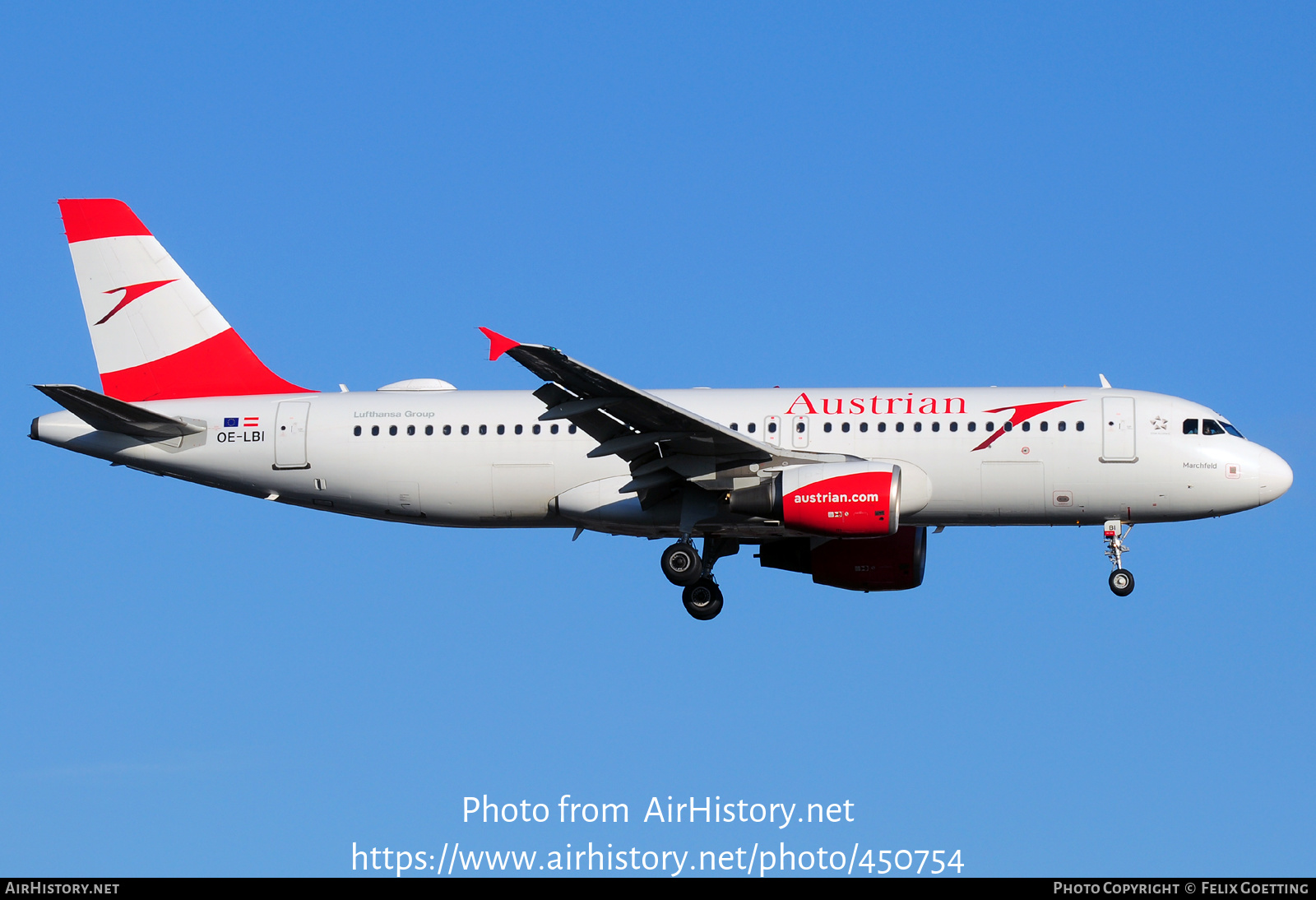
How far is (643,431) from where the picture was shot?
33.6 metres

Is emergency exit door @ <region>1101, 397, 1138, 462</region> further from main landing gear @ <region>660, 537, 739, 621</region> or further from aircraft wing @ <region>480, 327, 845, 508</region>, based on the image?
main landing gear @ <region>660, 537, 739, 621</region>

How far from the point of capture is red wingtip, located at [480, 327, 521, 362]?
29.6 meters

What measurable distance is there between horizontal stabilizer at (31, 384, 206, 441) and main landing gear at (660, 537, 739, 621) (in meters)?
10.8

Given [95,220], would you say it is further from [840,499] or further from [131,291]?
[840,499]

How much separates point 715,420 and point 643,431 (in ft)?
8.15

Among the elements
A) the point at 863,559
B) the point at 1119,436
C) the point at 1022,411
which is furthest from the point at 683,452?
the point at 1119,436

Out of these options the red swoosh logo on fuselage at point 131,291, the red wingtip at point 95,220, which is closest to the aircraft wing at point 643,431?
the red swoosh logo on fuselage at point 131,291

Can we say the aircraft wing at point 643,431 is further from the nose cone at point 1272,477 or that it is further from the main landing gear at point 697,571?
the nose cone at point 1272,477

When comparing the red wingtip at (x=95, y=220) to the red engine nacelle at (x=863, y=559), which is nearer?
the red engine nacelle at (x=863, y=559)

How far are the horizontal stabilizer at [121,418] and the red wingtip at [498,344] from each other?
29.0ft

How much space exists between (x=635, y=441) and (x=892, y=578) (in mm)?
7740

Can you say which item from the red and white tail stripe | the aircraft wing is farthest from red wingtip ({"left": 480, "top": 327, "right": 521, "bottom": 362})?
the red and white tail stripe

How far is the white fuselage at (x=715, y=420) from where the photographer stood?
34.4 meters
